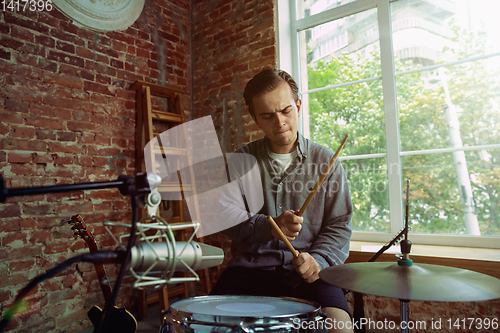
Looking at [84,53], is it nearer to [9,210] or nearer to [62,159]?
[62,159]

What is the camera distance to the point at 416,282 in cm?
89

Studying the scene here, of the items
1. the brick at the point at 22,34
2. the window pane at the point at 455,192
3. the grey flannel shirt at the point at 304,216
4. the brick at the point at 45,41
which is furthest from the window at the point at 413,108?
the brick at the point at 22,34

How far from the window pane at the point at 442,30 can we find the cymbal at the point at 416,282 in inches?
65.7

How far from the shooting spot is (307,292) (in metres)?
1.33

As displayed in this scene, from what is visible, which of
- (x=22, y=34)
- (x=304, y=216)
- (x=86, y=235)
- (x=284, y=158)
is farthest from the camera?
(x=22, y=34)

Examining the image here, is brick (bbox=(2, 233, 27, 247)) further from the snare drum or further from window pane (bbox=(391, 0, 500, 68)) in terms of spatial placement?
window pane (bbox=(391, 0, 500, 68))

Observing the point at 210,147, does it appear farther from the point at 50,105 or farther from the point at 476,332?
the point at 476,332

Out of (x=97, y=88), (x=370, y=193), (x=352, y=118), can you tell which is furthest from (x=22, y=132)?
(x=370, y=193)

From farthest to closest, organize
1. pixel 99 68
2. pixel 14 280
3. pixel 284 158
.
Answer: pixel 99 68
pixel 14 280
pixel 284 158

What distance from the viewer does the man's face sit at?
5.33 feet

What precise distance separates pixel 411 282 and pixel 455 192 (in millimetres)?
1441

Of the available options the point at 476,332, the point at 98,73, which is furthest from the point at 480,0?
the point at 98,73

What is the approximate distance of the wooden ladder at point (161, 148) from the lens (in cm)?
251

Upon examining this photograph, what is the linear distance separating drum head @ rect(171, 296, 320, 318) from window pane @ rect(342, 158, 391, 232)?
1.47 meters
